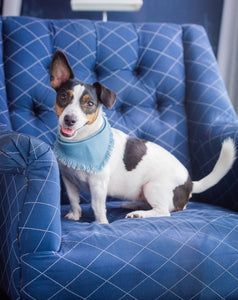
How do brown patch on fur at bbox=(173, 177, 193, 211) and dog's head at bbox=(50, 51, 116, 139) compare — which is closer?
dog's head at bbox=(50, 51, 116, 139)

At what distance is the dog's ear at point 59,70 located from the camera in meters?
1.38

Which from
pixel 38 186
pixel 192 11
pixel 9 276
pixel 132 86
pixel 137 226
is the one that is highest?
pixel 192 11

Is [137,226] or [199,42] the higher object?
[199,42]

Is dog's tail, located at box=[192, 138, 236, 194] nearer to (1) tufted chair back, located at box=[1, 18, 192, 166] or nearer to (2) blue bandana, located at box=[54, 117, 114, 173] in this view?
(1) tufted chair back, located at box=[1, 18, 192, 166]

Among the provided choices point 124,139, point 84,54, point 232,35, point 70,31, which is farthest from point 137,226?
point 232,35

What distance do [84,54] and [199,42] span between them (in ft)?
2.13

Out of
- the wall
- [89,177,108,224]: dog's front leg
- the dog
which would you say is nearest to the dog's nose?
the dog

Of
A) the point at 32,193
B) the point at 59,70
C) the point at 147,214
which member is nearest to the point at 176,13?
the point at 59,70

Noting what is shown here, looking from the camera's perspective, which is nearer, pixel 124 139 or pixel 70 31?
pixel 124 139

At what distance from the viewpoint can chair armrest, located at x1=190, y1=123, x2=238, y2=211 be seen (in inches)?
60.2

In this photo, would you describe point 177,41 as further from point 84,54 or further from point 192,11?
point 192,11

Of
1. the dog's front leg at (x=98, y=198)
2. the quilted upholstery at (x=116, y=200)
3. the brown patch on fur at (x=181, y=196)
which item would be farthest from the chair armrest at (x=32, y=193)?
the brown patch on fur at (x=181, y=196)

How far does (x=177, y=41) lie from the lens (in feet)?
6.36

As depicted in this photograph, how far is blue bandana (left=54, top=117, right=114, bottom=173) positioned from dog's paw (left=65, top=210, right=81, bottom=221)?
20 centimetres
